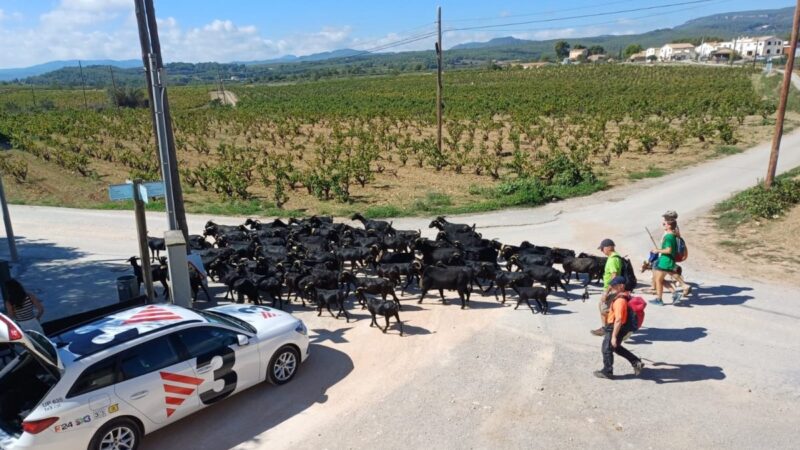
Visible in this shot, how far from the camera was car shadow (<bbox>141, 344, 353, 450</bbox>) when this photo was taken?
7395 millimetres

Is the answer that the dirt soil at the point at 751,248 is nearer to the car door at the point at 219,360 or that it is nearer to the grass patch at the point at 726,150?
the car door at the point at 219,360

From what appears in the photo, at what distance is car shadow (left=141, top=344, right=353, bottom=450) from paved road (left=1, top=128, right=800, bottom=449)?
24 mm

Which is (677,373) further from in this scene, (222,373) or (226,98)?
(226,98)

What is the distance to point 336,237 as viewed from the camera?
595 inches

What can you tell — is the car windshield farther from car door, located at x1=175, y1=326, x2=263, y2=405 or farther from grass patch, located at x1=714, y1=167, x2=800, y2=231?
grass patch, located at x1=714, y1=167, x2=800, y2=231

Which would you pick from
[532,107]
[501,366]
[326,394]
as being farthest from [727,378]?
[532,107]

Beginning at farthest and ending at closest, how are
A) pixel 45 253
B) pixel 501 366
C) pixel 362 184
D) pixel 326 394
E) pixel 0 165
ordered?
1. pixel 0 165
2. pixel 362 184
3. pixel 45 253
4. pixel 501 366
5. pixel 326 394

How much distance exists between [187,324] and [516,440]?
15.3ft

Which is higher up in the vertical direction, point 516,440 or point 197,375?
point 197,375

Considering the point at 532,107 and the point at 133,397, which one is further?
the point at 532,107

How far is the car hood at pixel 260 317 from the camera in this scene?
859cm

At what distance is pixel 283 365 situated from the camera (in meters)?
8.64

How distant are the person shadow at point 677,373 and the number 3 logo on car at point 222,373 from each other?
19.2ft

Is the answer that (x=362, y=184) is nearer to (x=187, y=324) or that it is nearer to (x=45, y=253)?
(x=45, y=253)
